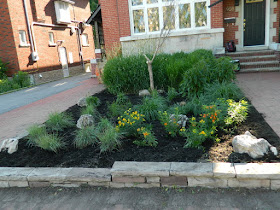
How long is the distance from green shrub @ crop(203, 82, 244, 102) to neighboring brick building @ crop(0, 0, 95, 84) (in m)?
11.7

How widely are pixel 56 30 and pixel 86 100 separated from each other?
13331 mm

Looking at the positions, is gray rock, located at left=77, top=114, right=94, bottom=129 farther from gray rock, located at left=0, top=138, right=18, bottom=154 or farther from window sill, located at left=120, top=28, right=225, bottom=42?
window sill, located at left=120, top=28, right=225, bottom=42

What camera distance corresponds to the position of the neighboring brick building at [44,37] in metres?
13.5

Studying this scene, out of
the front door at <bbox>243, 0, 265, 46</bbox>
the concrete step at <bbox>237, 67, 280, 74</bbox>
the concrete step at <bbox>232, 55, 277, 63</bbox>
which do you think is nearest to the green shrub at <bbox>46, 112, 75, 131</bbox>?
the concrete step at <bbox>237, 67, 280, 74</bbox>

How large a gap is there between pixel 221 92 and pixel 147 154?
257 cm

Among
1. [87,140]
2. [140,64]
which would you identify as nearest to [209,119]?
[87,140]

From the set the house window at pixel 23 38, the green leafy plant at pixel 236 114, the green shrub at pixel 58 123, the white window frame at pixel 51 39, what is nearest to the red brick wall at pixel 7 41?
the house window at pixel 23 38

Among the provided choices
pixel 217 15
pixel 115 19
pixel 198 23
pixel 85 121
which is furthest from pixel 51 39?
pixel 85 121

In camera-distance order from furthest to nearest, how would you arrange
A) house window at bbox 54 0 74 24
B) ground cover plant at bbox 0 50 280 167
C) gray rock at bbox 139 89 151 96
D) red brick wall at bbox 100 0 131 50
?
house window at bbox 54 0 74 24
red brick wall at bbox 100 0 131 50
gray rock at bbox 139 89 151 96
ground cover plant at bbox 0 50 280 167

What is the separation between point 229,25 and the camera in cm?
1089

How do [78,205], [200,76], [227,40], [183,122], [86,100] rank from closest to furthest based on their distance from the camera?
[78,205] < [183,122] < [200,76] < [86,100] < [227,40]

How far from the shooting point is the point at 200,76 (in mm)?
5598

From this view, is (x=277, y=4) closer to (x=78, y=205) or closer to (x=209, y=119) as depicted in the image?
(x=209, y=119)

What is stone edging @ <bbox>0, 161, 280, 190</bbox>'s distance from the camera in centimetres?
260
